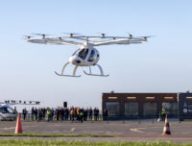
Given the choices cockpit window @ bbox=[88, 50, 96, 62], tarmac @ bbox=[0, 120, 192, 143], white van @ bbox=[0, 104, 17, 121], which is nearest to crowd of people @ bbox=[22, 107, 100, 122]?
white van @ bbox=[0, 104, 17, 121]

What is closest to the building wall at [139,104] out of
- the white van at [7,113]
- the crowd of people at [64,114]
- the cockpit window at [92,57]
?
the crowd of people at [64,114]

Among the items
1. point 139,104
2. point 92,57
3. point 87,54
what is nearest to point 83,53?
point 87,54

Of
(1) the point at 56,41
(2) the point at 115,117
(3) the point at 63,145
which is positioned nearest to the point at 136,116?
(2) the point at 115,117

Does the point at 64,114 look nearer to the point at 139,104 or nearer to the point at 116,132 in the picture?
the point at 139,104

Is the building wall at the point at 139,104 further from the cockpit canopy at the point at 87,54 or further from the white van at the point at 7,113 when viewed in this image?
the cockpit canopy at the point at 87,54

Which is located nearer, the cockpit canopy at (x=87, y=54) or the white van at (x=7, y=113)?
the cockpit canopy at (x=87, y=54)

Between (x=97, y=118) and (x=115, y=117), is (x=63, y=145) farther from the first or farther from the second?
(x=115, y=117)
